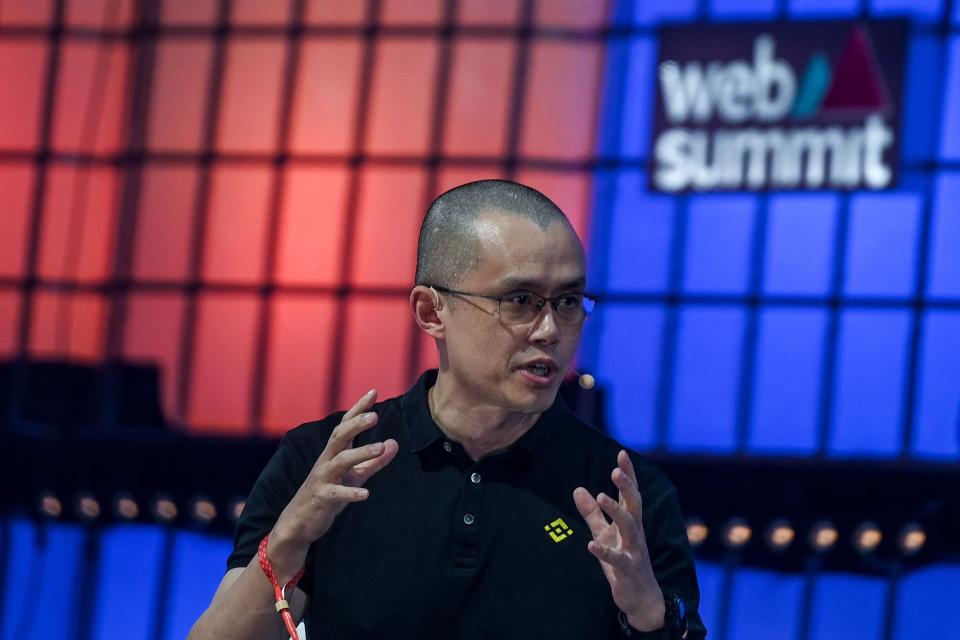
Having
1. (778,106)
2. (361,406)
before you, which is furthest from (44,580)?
(361,406)

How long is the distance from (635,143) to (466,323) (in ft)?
12.4

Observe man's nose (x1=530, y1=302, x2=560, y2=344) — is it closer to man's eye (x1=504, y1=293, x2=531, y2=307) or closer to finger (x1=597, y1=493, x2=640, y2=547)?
man's eye (x1=504, y1=293, x2=531, y2=307)

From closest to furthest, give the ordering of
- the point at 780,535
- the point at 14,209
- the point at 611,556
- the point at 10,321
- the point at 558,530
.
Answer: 1. the point at 611,556
2. the point at 558,530
3. the point at 780,535
4. the point at 10,321
5. the point at 14,209

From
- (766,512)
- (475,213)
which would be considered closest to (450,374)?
(475,213)

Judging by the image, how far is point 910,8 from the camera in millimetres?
5367

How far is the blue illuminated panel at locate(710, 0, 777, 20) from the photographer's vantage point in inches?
216

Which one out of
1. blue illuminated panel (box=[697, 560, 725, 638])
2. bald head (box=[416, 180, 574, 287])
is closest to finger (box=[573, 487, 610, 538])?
bald head (box=[416, 180, 574, 287])

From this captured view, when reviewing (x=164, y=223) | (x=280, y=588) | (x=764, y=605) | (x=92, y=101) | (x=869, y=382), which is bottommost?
(x=764, y=605)

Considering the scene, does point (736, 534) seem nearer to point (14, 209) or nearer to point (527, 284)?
point (527, 284)

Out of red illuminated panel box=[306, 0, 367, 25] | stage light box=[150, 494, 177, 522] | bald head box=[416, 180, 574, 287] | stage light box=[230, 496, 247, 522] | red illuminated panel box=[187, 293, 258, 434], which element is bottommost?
stage light box=[150, 494, 177, 522]

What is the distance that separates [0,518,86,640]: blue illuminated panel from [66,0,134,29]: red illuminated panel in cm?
226

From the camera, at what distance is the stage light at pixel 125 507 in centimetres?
540

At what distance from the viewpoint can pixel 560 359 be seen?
191 centimetres

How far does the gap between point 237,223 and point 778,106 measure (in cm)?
237
